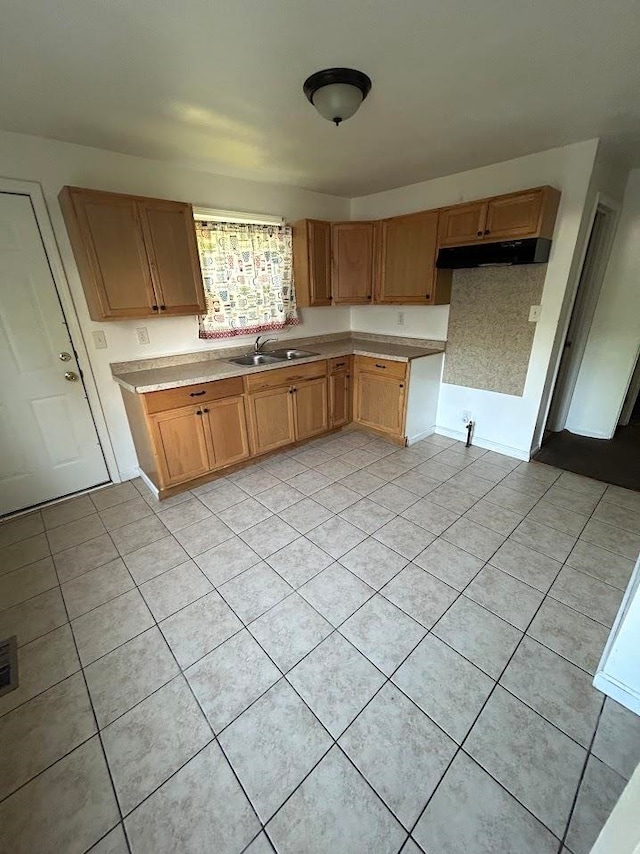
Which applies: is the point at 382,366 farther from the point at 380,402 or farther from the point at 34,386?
the point at 34,386

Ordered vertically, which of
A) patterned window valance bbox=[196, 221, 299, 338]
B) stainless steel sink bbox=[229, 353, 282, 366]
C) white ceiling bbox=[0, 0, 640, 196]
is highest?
white ceiling bbox=[0, 0, 640, 196]

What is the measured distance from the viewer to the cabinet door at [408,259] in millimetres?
→ 3172

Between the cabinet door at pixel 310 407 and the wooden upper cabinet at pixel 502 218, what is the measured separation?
5.53 ft

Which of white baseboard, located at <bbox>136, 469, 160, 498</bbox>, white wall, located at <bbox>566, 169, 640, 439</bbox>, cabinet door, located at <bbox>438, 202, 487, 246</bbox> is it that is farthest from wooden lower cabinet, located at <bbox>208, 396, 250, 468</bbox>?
white wall, located at <bbox>566, 169, 640, 439</bbox>

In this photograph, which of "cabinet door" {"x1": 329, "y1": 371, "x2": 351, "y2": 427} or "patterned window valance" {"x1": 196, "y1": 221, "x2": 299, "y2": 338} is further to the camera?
"cabinet door" {"x1": 329, "y1": 371, "x2": 351, "y2": 427}

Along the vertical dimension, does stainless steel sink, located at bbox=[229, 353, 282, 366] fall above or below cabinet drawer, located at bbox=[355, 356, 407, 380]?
above

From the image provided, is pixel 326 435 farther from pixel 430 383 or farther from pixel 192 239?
pixel 192 239

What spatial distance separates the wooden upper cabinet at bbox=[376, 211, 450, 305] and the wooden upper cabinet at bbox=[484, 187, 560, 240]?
0.52m

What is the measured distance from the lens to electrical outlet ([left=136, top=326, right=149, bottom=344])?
2812mm

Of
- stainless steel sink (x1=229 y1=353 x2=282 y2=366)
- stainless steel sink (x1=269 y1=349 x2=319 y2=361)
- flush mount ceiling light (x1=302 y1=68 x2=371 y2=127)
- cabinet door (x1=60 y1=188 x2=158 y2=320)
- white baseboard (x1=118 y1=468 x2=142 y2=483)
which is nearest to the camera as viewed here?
flush mount ceiling light (x1=302 y1=68 x2=371 y2=127)

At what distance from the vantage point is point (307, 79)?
1.67 metres

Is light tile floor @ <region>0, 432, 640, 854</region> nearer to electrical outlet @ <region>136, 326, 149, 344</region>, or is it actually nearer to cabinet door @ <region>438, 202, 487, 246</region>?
electrical outlet @ <region>136, 326, 149, 344</region>

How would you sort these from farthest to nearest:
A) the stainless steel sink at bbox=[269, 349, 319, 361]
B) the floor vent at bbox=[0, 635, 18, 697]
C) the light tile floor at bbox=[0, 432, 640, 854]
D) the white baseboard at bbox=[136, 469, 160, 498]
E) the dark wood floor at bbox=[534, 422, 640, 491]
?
the stainless steel sink at bbox=[269, 349, 319, 361]
the dark wood floor at bbox=[534, 422, 640, 491]
the white baseboard at bbox=[136, 469, 160, 498]
the floor vent at bbox=[0, 635, 18, 697]
the light tile floor at bbox=[0, 432, 640, 854]

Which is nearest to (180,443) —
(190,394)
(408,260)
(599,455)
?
(190,394)
